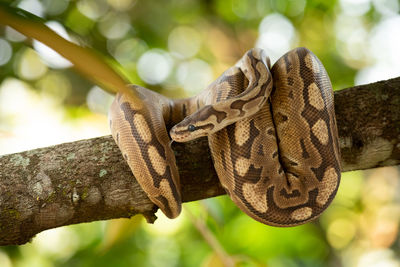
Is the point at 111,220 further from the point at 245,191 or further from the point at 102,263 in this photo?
the point at 102,263

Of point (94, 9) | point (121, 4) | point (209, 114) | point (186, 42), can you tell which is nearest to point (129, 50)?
point (121, 4)

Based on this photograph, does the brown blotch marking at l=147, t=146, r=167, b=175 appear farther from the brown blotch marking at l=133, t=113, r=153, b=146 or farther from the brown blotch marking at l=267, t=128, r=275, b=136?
the brown blotch marking at l=267, t=128, r=275, b=136

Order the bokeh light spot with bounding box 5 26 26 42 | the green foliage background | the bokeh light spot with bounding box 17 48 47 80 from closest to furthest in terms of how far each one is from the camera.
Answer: the bokeh light spot with bounding box 5 26 26 42, the green foliage background, the bokeh light spot with bounding box 17 48 47 80

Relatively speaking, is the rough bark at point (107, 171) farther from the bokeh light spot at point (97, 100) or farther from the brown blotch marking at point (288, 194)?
the bokeh light spot at point (97, 100)

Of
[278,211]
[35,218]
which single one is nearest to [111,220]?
[35,218]

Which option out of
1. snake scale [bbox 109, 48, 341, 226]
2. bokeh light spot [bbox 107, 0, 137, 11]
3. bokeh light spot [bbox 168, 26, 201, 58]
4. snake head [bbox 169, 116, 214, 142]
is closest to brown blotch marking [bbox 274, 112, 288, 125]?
snake scale [bbox 109, 48, 341, 226]

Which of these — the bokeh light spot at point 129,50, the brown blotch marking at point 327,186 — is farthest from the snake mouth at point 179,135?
the bokeh light spot at point 129,50
